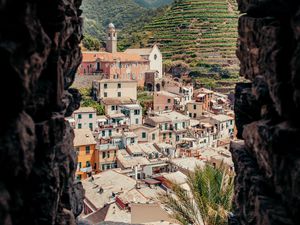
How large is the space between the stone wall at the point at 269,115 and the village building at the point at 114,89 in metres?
53.8

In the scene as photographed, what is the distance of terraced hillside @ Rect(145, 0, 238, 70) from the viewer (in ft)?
330

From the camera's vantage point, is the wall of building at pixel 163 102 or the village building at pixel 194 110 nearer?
the village building at pixel 194 110

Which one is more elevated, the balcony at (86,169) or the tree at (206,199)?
the tree at (206,199)

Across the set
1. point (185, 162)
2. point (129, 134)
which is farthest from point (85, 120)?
point (185, 162)

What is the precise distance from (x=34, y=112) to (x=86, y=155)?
36.0 meters

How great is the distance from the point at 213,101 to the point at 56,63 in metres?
62.3

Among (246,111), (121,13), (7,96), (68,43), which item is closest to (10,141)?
Answer: (7,96)

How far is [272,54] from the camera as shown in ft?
32.1

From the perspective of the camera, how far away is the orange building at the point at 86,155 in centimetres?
4378

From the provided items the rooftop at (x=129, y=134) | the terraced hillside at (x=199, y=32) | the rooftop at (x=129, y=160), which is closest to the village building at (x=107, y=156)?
the rooftop at (x=129, y=160)

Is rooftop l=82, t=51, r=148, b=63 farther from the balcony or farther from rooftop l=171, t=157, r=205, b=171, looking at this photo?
rooftop l=171, t=157, r=205, b=171

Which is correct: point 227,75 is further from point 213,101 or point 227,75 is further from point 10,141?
point 10,141

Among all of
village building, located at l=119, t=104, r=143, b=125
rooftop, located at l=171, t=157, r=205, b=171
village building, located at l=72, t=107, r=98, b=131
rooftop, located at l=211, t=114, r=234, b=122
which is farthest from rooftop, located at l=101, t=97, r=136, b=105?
rooftop, located at l=171, t=157, r=205, b=171

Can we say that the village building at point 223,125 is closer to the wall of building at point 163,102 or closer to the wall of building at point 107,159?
the wall of building at point 163,102
